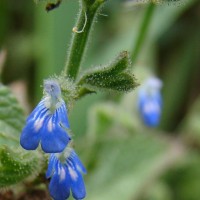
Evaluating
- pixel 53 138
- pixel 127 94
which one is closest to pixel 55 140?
pixel 53 138

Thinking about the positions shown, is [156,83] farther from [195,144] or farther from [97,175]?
[195,144]

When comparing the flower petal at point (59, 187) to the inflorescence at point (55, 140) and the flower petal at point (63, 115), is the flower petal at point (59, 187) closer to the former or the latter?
the inflorescence at point (55, 140)

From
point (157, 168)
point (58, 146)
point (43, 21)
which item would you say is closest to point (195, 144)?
point (157, 168)

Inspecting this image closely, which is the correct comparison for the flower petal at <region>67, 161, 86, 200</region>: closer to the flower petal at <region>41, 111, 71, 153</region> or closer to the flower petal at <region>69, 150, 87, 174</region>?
the flower petal at <region>69, 150, 87, 174</region>

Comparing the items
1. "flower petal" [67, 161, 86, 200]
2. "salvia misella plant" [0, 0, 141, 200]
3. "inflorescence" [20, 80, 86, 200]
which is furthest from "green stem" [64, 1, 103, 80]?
"flower petal" [67, 161, 86, 200]

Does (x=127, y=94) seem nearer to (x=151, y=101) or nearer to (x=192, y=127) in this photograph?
(x=192, y=127)

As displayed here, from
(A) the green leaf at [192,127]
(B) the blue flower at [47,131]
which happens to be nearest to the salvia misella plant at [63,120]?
(B) the blue flower at [47,131]
